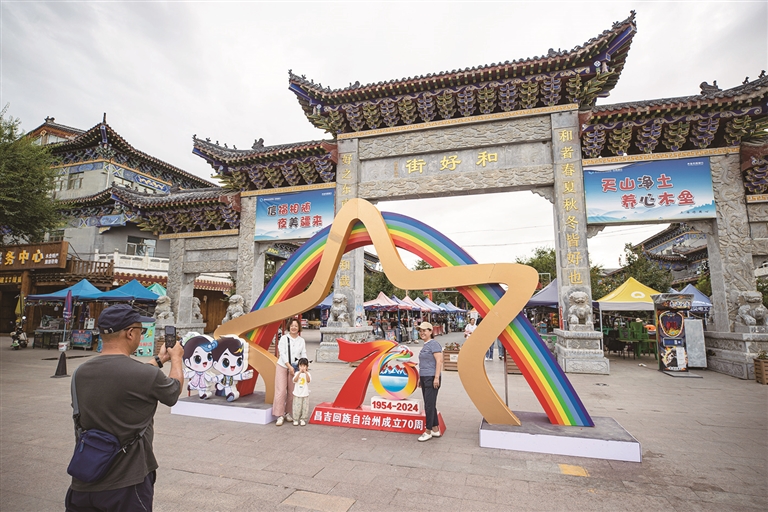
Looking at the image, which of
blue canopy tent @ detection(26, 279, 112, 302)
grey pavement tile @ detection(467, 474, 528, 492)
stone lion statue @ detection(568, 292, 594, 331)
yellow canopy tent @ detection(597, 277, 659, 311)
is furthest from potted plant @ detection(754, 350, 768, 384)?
blue canopy tent @ detection(26, 279, 112, 302)

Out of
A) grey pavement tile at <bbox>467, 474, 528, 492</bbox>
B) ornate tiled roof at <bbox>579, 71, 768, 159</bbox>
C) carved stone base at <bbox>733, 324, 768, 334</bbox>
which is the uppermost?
ornate tiled roof at <bbox>579, 71, 768, 159</bbox>

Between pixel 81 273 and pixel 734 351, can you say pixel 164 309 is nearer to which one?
pixel 81 273

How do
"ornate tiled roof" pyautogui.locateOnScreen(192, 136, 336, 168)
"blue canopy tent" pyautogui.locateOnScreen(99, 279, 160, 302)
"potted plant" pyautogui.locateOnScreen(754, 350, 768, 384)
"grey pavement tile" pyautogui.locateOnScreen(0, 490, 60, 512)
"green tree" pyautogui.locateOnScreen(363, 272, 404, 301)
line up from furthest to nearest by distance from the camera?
"green tree" pyautogui.locateOnScreen(363, 272, 404, 301) < "blue canopy tent" pyautogui.locateOnScreen(99, 279, 160, 302) < "ornate tiled roof" pyautogui.locateOnScreen(192, 136, 336, 168) < "potted plant" pyautogui.locateOnScreen(754, 350, 768, 384) < "grey pavement tile" pyautogui.locateOnScreen(0, 490, 60, 512)

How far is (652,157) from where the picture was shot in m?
10.3

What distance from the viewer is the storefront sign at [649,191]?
396 inches

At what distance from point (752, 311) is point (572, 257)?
405cm

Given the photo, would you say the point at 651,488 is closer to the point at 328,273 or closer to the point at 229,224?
the point at 328,273

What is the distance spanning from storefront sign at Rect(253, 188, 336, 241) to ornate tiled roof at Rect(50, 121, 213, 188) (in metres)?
15.7

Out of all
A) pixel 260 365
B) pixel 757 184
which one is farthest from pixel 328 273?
pixel 757 184

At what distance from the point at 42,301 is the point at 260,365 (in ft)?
51.8

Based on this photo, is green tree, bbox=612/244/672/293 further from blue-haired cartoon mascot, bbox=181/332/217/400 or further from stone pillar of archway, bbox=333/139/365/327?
blue-haired cartoon mascot, bbox=181/332/217/400

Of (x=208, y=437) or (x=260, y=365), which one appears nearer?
(x=208, y=437)

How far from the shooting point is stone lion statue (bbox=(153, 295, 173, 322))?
44.1ft

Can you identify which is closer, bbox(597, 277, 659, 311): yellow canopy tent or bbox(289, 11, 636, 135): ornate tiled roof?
bbox(289, 11, 636, 135): ornate tiled roof
